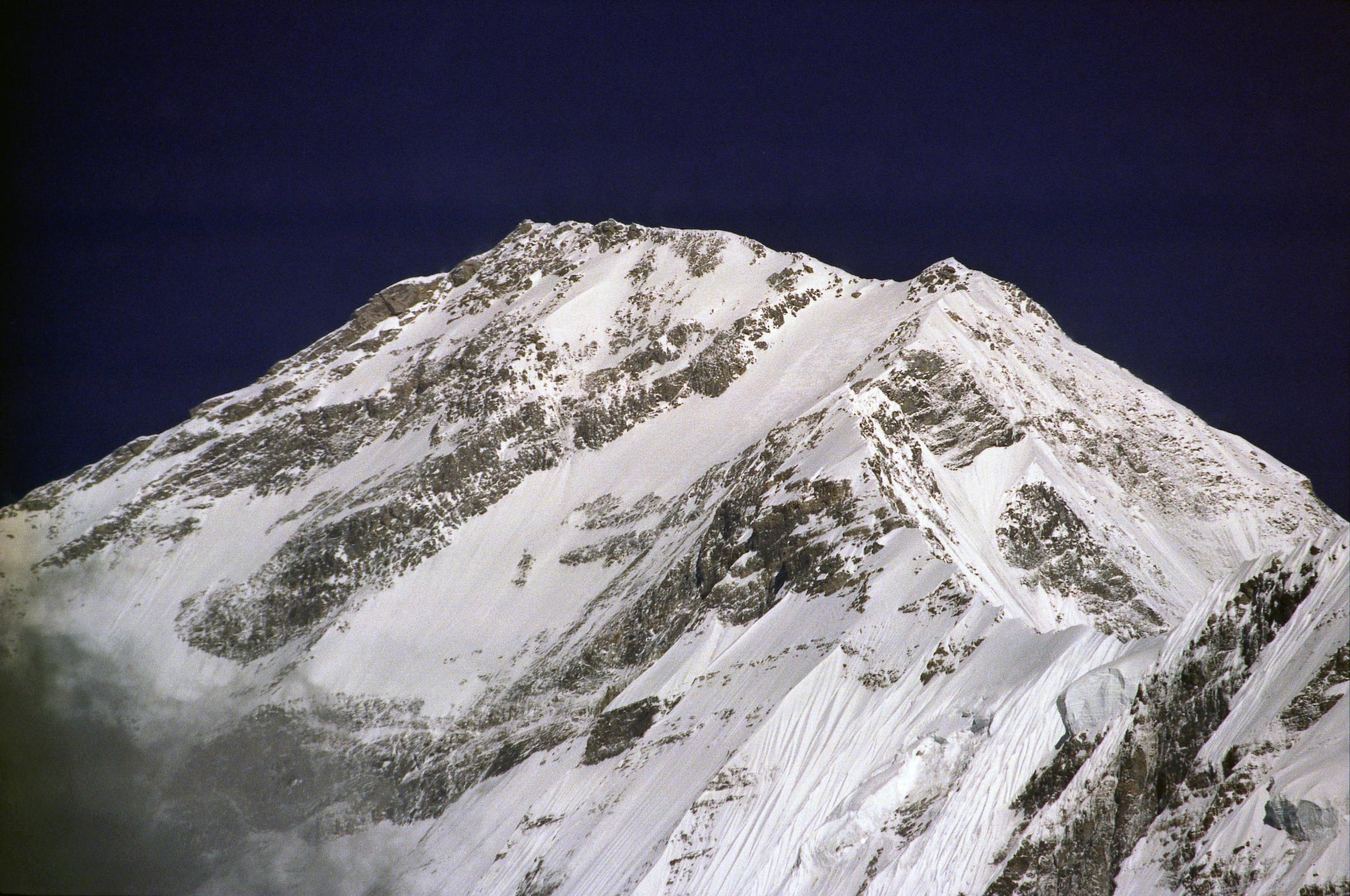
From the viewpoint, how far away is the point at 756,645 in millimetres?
134250

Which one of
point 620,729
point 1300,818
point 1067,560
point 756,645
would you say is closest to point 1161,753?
point 1300,818

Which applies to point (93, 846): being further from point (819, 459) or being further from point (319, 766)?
point (819, 459)

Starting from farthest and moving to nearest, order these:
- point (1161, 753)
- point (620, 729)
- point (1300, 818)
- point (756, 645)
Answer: point (620, 729), point (756, 645), point (1161, 753), point (1300, 818)

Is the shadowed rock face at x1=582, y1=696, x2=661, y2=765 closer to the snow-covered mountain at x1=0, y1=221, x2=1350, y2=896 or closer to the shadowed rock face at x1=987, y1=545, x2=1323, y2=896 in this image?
the snow-covered mountain at x1=0, y1=221, x2=1350, y2=896

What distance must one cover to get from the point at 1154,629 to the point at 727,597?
4096 centimetres

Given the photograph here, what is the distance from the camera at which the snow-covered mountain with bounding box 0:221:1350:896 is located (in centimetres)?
9044

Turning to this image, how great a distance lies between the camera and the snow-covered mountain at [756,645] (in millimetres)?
90438

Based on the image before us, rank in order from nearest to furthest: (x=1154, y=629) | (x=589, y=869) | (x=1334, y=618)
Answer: (x=1334, y=618) → (x=589, y=869) → (x=1154, y=629)

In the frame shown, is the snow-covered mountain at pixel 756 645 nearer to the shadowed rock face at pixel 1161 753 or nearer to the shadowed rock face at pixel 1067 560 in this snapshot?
the shadowed rock face at pixel 1161 753

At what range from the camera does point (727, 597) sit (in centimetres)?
14250

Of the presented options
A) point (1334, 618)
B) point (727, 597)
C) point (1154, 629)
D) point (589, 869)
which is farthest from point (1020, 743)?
point (1154, 629)

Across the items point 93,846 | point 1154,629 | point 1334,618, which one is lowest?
point 1154,629

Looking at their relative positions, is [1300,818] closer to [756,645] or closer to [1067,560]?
[756,645]

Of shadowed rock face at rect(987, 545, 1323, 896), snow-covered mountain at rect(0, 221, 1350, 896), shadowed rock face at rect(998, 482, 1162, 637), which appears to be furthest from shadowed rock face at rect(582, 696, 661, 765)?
shadowed rock face at rect(987, 545, 1323, 896)
